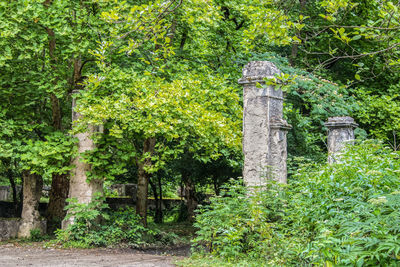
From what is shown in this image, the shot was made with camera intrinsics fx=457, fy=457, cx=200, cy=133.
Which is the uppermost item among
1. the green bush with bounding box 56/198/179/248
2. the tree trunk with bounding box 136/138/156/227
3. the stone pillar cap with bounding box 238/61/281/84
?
the stone pillar cap with bounding box 238/61/281/84

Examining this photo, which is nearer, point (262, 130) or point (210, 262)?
point (210, 262)

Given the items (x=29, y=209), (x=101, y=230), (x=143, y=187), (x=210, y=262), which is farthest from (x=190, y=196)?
(x=210, y=262)

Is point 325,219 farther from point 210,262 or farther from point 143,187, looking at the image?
point 143,187

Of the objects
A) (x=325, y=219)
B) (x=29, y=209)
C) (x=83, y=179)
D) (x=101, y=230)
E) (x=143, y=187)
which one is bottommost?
(x=101, y=230)

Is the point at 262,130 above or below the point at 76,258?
above

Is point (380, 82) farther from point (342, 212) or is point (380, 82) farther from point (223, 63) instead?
point (342, 212)

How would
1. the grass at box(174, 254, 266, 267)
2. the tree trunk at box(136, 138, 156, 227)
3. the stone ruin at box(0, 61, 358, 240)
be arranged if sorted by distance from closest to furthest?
the grass at box(174, 254, 266, 267) → the stone ruin at box(0, 61, 358, 240) → the tree trunk at box(136, 138, 156, 227)

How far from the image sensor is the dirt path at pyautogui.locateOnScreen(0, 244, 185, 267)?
25.2 ft

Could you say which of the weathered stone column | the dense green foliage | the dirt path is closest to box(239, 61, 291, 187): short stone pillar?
the dense green foliage

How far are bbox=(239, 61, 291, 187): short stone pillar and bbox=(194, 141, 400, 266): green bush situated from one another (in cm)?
52

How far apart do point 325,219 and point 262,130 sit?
13.0 ft

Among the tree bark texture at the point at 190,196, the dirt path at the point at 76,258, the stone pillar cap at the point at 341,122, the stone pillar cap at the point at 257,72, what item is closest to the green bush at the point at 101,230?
the dirt path at the point at 76,258

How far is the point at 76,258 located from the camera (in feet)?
27.1

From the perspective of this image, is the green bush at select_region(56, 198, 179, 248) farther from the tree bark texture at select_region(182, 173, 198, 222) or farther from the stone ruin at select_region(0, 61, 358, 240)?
the tree bark texture at select_region(182, 173, 198, 222)
